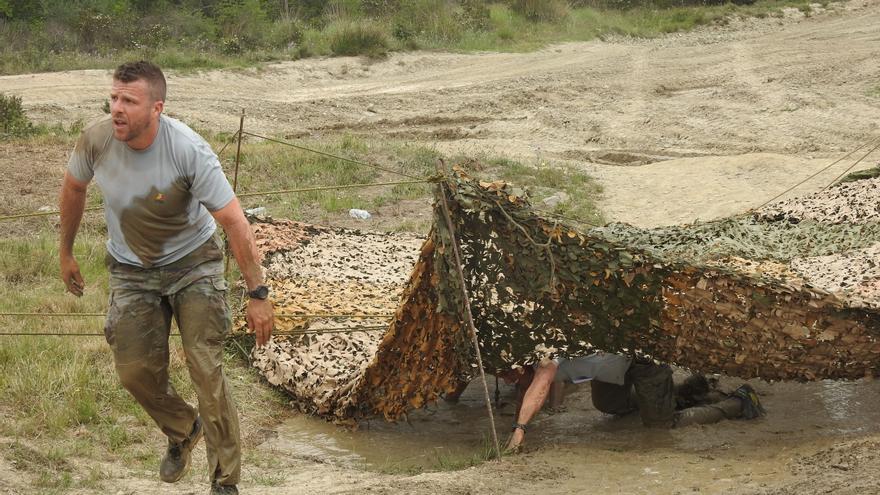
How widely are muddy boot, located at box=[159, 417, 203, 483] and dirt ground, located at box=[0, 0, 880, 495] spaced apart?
512mm

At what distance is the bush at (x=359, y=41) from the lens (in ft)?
75.0

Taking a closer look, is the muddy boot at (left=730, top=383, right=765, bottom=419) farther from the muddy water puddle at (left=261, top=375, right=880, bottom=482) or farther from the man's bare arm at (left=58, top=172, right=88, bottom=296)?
the man's bare arm at (left=58, top=172, right=88, bottom=296)

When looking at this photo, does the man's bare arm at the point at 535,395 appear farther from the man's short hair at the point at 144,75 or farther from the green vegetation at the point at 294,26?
the green vegetation at the point at 294,26

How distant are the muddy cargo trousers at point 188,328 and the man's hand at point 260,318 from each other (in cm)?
24

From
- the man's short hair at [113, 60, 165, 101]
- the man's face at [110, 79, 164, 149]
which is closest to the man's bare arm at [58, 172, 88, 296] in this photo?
the man's face at [110, 79, 164, 149]

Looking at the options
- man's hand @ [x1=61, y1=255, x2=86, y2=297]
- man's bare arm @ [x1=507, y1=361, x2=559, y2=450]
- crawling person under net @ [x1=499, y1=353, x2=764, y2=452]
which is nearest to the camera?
man's hand @ [x1=61, y1=255, x2=86, y2=297]

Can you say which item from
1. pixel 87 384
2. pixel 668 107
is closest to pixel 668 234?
pixel 87 384

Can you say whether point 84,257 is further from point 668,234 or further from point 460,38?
point 460,38

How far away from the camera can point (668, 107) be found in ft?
64.3

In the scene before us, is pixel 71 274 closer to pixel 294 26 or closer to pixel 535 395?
pixel 535 395

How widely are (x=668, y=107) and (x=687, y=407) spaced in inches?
475

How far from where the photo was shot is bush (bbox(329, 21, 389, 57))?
75.0 ft

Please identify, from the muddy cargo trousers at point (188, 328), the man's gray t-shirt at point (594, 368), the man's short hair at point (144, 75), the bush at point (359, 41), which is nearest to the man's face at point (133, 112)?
the man's short hair at point (144, 75)

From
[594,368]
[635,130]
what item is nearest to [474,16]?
[635,130]
